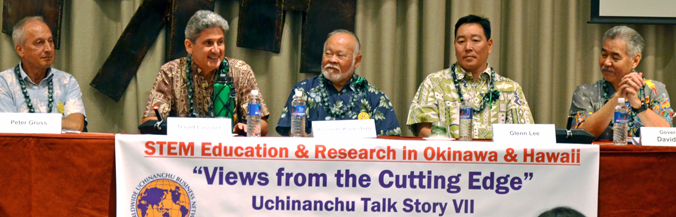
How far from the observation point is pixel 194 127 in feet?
5.98

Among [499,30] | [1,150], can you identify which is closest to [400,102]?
[499,30]

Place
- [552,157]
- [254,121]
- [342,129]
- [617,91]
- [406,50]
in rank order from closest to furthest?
[552,157] < [342,129] < [254,121] < [617,91] < [406,50]

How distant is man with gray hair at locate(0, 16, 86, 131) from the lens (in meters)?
2.79

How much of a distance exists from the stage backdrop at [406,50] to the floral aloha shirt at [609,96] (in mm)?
525

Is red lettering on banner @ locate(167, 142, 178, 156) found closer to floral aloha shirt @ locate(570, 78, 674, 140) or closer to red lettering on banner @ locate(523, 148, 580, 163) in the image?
red lettering on banner @ locate(523, 148, 580, 163)

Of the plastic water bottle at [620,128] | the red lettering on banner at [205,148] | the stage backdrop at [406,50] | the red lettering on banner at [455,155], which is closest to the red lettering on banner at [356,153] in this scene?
the red lettering on banner at [455,155]

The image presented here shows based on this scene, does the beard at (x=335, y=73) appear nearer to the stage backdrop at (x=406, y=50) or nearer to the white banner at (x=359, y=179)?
the stage backdrop at (x=406, y=50)

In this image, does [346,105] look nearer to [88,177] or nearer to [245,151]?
[245,151]

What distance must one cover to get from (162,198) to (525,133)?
1.31 meters

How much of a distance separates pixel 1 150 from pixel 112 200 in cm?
43

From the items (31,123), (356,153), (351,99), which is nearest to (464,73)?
(351,99)

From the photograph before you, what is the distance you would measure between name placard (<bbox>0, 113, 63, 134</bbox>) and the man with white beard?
103 cm

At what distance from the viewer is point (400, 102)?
339 centimetres

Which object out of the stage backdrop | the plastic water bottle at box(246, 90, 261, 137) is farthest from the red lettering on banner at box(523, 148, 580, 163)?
the stage backdrop
